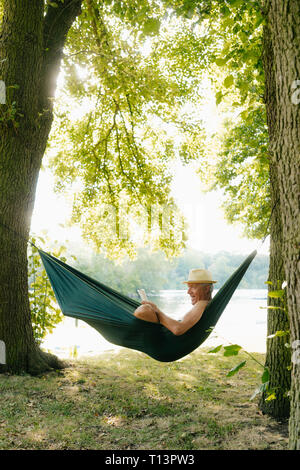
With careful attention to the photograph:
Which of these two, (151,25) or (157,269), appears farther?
(157,269)

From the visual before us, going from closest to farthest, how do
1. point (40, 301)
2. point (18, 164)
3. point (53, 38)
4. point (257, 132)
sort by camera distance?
point (18, 164)
point (53, 38)
point (40, 301)
point (257, 132)

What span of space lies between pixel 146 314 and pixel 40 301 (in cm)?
137

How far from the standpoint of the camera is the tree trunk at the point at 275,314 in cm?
216

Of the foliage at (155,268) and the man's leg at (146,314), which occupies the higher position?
the foliage at (155,268)

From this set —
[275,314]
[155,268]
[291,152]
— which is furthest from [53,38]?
[155,268]

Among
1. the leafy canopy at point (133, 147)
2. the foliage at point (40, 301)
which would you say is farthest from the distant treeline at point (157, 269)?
the foliage at point (40, 301)

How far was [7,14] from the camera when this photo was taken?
2941 mm

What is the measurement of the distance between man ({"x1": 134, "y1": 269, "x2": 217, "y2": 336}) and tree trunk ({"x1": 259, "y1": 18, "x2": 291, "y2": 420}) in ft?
1.38

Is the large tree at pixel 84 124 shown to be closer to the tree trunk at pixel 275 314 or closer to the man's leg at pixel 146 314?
the tree trunk at pixel 275 314

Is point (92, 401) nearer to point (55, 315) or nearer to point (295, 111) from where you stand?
point (55, 315)

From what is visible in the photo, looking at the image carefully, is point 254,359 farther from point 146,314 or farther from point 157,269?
point 157,269

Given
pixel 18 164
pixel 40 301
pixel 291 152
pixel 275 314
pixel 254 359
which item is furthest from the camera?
pixel 40 301

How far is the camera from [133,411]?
2422mm

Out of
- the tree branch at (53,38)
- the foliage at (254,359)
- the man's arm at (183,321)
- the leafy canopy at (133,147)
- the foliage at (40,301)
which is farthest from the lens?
the leafy canopy at (133,147)
